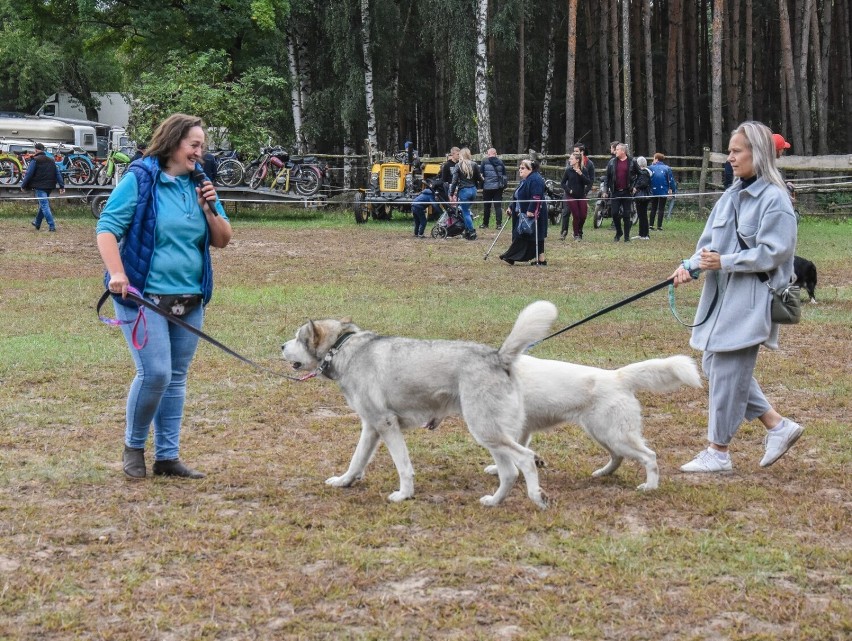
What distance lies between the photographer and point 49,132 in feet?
113

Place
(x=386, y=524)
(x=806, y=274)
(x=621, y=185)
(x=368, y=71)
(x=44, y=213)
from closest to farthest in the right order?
(x=386, y=524), (x=806, y=274), (x=621, y=185), (x=44, y=213), (x=368, y=71)

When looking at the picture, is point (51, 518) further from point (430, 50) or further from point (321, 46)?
point (430, 50)

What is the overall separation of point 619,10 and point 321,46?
12446 mm

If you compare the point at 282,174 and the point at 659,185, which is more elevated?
the point at 282,174

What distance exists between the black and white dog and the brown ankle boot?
812 cm

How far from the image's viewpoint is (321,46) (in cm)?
3388

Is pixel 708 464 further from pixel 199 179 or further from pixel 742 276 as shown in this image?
pixel 199 179

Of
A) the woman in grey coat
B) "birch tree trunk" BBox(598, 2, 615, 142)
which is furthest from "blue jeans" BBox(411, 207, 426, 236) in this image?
"birch tree trunk" BBox(598, 2, 615, 142)

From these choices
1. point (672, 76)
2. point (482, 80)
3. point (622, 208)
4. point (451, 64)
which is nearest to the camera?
point (622, 208)

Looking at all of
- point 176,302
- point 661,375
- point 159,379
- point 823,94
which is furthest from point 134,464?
point 823,94

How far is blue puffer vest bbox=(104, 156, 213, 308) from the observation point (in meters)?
5.07

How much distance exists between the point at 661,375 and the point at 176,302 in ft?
8.03

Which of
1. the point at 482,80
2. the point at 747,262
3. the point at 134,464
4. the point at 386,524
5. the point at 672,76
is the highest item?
the point at 672,76

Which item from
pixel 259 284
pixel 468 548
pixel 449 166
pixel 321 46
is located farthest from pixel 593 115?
pixel 468 548
